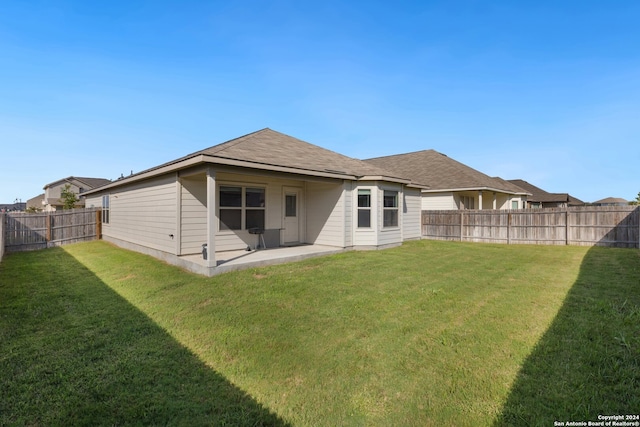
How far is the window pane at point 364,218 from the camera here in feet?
36.7

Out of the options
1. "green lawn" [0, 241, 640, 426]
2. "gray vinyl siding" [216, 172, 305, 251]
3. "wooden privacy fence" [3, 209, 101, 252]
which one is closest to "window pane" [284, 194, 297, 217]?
"gray vinyl siding" [216, 172, 305, 251]

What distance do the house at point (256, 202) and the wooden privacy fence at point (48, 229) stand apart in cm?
244

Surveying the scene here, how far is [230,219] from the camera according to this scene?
379 inches

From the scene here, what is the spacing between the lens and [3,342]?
381 centimetres

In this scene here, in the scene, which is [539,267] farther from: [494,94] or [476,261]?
[494,94]

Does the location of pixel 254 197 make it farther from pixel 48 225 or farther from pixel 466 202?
pixel 466 202

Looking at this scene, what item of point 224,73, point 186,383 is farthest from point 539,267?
point 224,73

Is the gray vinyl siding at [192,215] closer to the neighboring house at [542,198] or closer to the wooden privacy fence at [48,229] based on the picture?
the wooden privacy fence at [48,229]

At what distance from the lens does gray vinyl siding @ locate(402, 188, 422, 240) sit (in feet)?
45.6

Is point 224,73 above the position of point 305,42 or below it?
below

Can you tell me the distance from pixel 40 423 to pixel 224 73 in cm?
1354

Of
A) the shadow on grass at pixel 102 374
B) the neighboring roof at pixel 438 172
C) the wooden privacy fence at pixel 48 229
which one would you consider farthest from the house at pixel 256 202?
the neighboring roof at pixel 438 172

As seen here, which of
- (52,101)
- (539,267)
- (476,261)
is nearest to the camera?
(539,267)

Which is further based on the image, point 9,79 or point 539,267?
point 9,79
